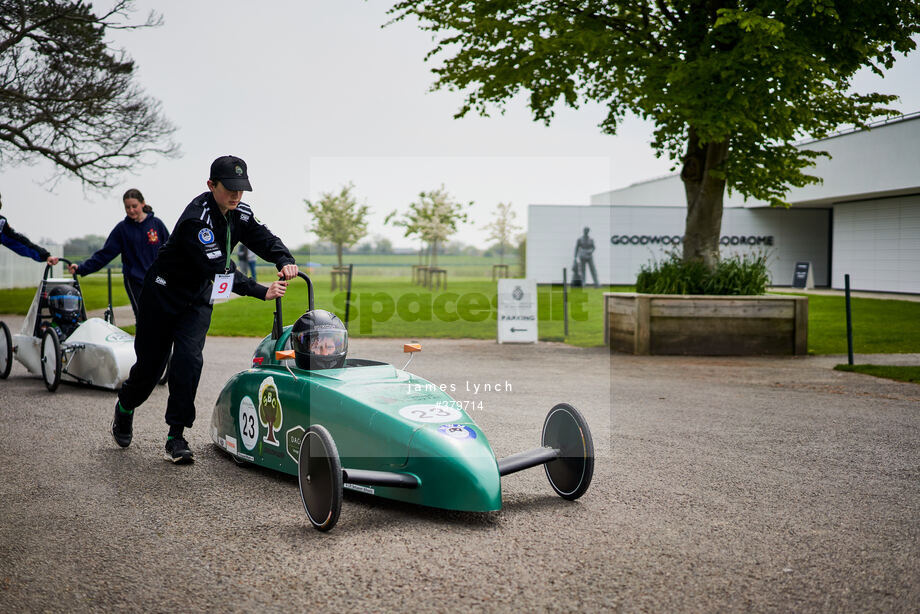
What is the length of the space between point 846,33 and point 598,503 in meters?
10.5

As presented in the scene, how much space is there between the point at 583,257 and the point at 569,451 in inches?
1197

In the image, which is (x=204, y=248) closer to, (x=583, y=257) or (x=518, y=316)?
(x=518, y=316)

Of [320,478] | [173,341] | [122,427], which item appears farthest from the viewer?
[122,427]

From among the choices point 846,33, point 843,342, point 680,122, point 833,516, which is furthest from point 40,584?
point 843,342

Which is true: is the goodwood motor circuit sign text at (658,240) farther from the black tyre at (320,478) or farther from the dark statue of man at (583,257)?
the black tyre at (320,478)

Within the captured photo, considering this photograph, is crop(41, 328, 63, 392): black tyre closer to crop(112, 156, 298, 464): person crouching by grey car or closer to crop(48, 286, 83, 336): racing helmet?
crop(48, 286, 83, 336): racing helmet

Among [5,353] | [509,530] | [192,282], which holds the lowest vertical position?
[509,530]

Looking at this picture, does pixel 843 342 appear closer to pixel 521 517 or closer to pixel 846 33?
pixel 846 33

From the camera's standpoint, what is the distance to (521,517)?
4453 millimetres

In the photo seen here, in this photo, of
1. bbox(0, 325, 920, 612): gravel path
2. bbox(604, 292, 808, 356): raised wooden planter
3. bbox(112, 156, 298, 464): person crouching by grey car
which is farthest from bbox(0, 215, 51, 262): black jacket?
bbox(604, 292, 808, 356): raised wooden planter

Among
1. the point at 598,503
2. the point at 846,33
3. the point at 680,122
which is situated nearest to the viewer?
the point at 598,503

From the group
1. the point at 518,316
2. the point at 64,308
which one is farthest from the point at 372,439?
→ the point at 518,316

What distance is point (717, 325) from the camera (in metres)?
13.3

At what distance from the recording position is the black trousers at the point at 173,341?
5.53 meters
